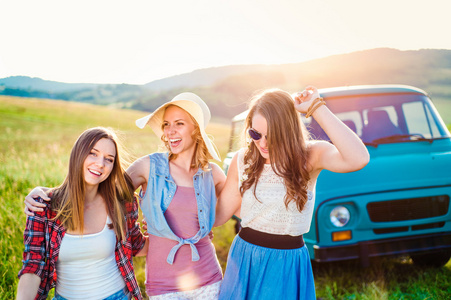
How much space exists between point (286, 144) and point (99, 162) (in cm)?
126

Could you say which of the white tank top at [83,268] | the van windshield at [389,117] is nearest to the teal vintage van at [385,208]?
the van windshield at [389,117]

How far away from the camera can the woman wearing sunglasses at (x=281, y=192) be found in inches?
80.0

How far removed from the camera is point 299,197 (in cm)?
206

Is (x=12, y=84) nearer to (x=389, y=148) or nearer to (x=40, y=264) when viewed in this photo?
(x=40, y=264)

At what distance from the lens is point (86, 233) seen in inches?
87.1

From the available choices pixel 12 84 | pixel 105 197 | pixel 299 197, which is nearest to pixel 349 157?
pixel 299 197

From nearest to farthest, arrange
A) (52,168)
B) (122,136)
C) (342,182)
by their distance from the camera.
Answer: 1. (122,136)
2. (342,182)
3. (52,168)

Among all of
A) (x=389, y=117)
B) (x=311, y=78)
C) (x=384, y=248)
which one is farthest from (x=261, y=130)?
(x=311, y=78)

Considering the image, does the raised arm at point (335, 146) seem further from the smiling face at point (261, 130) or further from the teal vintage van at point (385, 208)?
the teal vintage van at point (385, 208)

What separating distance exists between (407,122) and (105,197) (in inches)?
159

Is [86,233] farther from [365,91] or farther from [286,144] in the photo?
[365,91]

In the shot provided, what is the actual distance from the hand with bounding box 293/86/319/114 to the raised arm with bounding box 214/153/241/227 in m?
0.59

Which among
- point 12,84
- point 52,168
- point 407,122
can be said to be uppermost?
point 12,84

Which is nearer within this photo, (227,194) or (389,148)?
(227,194)
